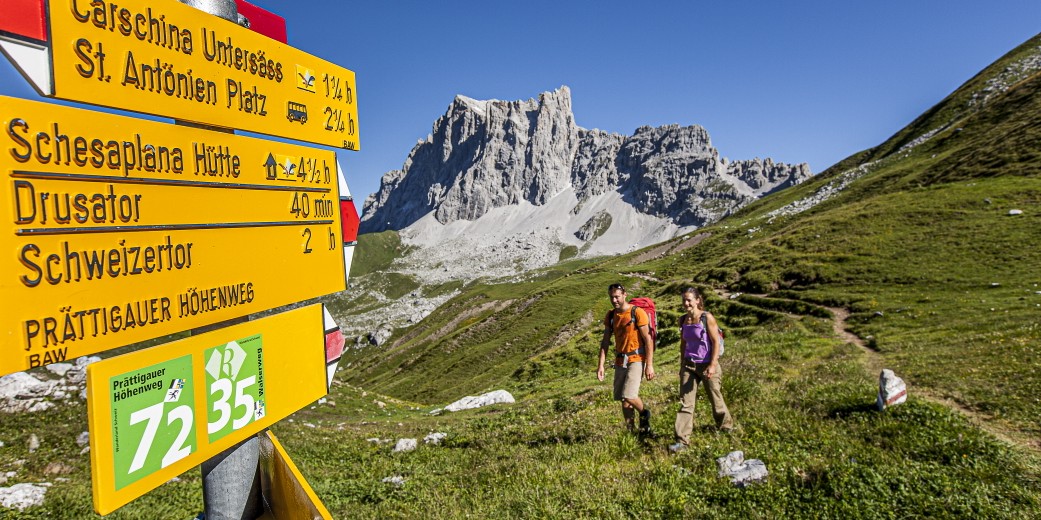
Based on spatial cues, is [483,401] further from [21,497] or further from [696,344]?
[21,497]

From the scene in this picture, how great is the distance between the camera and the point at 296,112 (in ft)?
17.5

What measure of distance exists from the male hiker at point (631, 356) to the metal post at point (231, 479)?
741 centimetres

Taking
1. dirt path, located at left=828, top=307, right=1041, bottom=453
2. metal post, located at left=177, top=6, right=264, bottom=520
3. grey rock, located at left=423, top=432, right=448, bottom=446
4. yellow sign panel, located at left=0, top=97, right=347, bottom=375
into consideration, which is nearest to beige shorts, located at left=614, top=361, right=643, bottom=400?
grey rock, located at left=423, top=432, right=448, bottom=446

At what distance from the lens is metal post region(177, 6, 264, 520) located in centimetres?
482

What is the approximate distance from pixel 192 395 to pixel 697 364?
30.0 feet

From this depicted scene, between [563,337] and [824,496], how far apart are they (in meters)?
56.2

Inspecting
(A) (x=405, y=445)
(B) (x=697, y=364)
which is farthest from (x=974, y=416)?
(A) (x=405, y=445)

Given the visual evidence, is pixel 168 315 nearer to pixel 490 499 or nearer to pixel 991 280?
pixel 490 499

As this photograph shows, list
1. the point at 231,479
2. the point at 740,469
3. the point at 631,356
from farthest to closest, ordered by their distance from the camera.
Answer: the point at 631,356 → the point at 740,469 → the point at 231,479

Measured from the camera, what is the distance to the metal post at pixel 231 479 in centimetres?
482

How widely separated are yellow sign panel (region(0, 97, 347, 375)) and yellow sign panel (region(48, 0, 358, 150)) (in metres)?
0.23

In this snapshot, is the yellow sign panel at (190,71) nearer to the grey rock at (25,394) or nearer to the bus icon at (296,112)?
the bus icon at (296,112)

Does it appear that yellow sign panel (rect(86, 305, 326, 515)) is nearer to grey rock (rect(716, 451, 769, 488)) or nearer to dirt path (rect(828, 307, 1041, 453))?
grey rock (rect(716, 451, 769, 488))

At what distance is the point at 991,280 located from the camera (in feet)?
90.4
